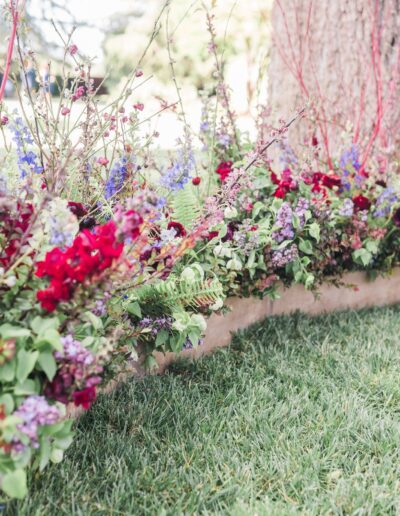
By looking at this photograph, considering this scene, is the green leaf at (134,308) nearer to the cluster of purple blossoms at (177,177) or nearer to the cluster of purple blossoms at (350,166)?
the cluster of purple blossoms at (177,177)

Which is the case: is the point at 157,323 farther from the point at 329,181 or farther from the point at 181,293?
the point at 329,181

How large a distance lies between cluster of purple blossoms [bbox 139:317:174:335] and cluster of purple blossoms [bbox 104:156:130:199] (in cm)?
60

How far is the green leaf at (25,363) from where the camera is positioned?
1.30 m

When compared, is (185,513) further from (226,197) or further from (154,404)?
(226,197)

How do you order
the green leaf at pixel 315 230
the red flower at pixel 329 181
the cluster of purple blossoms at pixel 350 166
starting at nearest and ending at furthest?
the green leaf at pixel 315 230
the red flower at pixel 329 181
the cluster of purple blossoms at pixel 350 166

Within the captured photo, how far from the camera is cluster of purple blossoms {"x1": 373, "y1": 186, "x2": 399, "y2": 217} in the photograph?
3084 mm

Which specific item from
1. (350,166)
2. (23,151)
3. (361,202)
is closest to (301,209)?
(361,202)

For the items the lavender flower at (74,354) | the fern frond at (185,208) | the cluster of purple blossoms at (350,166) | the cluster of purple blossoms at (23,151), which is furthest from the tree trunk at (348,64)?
the lavender flower at (74,354)

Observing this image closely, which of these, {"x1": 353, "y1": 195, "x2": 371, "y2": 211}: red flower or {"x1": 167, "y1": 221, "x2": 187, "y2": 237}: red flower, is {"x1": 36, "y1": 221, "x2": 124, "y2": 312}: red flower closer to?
{"x1": 167, "y1": 221, "x2": 187, "y2": 237}: red flower

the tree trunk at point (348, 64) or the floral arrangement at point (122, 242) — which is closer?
the floral arrangement at point (122, 242)

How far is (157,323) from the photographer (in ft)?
6.86

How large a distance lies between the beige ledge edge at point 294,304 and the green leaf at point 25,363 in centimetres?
90

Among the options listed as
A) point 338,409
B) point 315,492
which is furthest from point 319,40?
point 315,492

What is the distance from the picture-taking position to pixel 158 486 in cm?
173
